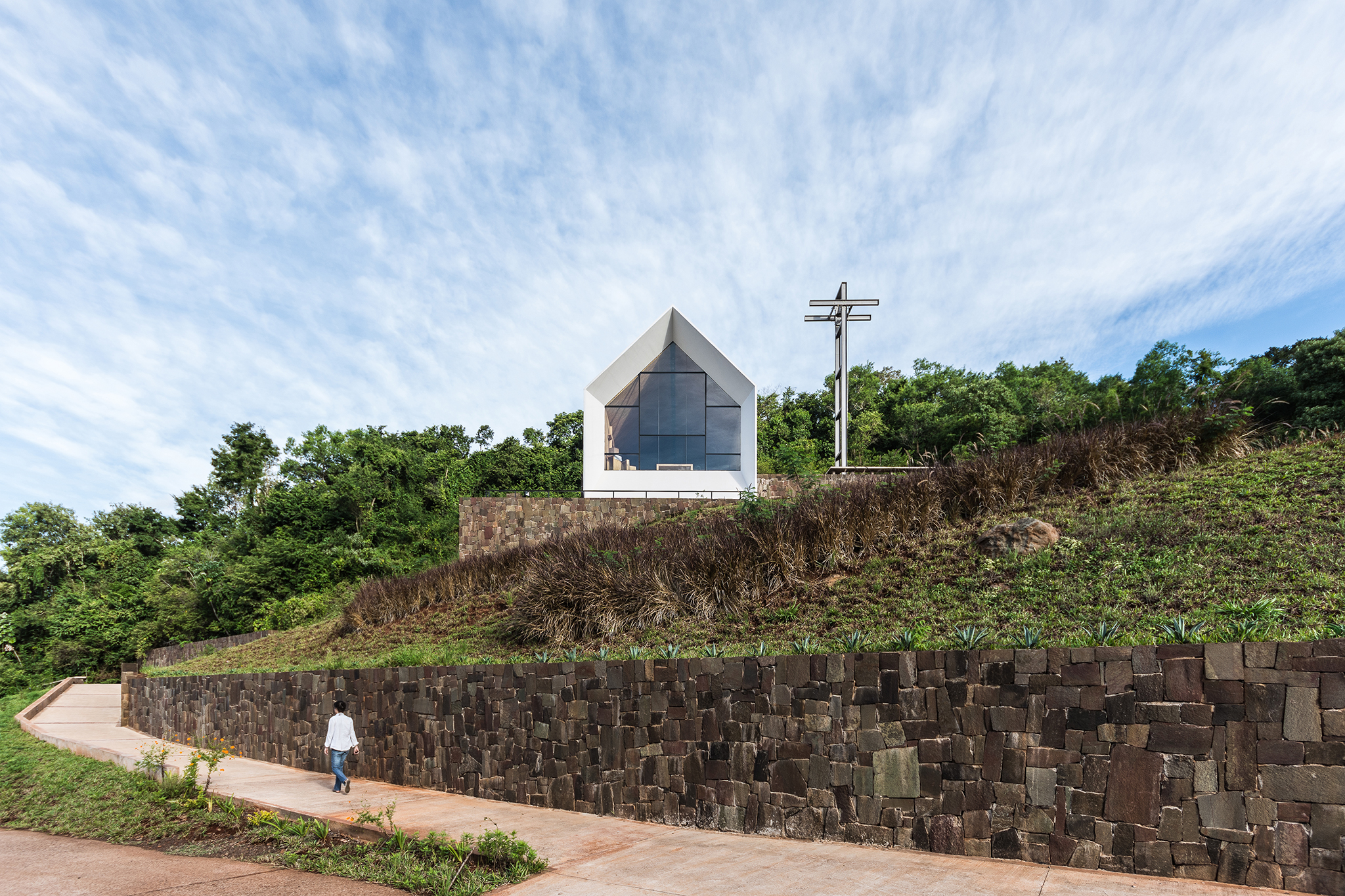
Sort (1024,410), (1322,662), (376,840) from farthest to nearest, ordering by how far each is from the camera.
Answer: (1024,410)
(376,840)
(1322,662)

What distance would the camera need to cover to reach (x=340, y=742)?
9.26 metres

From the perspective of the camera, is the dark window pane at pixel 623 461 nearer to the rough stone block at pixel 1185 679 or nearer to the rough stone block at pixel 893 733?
the rough stone block at pixel 893 733

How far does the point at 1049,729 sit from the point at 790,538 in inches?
188

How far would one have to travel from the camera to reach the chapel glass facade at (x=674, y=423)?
24984mm

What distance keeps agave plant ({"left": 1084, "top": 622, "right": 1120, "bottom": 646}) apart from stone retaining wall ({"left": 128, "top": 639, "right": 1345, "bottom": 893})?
32 cm

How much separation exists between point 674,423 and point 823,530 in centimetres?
1576

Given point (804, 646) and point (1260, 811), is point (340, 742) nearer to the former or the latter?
point (804, 646)

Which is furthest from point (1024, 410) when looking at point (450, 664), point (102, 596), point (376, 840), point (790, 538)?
point (102, 596)

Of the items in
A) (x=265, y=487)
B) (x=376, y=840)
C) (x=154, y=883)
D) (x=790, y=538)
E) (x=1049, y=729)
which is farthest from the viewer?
(x=265, y=487)

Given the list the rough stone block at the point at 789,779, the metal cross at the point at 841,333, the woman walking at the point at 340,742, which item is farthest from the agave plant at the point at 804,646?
the metal cross at the point at 841,333

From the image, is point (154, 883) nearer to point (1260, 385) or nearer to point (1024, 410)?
point (1260, 385)

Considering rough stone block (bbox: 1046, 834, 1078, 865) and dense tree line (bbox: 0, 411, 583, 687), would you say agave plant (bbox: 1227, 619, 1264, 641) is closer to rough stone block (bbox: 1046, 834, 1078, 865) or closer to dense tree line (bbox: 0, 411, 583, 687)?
rough stone block (bbox: 1046, 834, 1078, 865)

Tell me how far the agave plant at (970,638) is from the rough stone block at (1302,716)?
1.98m

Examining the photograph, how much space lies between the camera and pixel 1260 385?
2042cm
